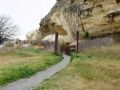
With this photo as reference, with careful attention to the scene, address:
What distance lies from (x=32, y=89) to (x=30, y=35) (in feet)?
233

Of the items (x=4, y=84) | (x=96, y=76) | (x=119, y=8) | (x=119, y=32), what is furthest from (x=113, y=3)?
(x=4, y=84)

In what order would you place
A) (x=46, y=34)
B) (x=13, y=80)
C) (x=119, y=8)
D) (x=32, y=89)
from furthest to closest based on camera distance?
(x=46, y=34), (x=119, y=8), (x=13, y=80), (x=32, y=89)

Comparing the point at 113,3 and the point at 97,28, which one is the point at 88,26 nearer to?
the point at 97,28

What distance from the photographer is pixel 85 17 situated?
52969mm

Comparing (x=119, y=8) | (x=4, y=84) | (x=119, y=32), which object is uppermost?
(x=119, y=8)

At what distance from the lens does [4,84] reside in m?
16.8

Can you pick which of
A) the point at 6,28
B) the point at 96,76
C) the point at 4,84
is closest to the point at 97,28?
the point at 96,76

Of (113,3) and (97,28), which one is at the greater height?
(113,3)

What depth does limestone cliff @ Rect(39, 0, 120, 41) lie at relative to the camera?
46.1 metres

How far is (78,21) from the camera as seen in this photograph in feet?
183

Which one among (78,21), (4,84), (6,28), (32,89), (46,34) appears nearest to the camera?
(32,89)

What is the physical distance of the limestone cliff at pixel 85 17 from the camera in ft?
151

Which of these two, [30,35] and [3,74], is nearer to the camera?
[3,74]

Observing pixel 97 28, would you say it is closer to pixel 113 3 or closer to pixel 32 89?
pixel 113 3
